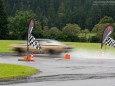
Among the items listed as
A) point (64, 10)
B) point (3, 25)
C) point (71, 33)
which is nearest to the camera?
point (3, 25)

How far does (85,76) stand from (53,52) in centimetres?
1563

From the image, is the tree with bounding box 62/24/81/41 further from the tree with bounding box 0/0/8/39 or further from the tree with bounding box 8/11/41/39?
the tree with bounding box 0/0/8/39

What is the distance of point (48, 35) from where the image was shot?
89.3 meters

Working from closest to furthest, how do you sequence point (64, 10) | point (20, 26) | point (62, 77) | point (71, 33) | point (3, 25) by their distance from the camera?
point (62, 77) → point (3, 25) → point (20, 26) → point (71, 33) → point (64, 10)

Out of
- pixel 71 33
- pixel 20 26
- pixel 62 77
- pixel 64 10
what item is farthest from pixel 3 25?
pixel 62 77

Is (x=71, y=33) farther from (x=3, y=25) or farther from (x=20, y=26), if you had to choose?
(x=3, y=25)

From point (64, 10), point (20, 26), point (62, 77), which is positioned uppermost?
point (62, 77)

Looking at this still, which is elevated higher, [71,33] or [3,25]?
[3,25]

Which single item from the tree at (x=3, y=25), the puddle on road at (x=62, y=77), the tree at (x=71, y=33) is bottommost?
the tree at (x=71, y=33)

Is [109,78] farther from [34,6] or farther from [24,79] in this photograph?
[34,6]

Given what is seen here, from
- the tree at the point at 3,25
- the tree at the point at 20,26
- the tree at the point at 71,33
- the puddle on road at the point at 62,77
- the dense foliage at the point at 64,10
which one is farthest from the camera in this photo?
the dense foliage at the point at 64,10

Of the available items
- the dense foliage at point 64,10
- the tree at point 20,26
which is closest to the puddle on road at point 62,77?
the tree at point 20,26

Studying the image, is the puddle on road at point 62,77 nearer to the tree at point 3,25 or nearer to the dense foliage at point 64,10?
the tree at point 3,25

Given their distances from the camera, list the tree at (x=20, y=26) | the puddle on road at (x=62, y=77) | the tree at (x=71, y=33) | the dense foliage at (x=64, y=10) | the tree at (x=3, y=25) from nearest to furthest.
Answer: the puddle on road at (x=62, y=77)
the tree at (x=71, y=33)
the tree at (x=3, y=25)
the tree at (x=20, y=26)
the dense foliage at (x=64, y=10)
